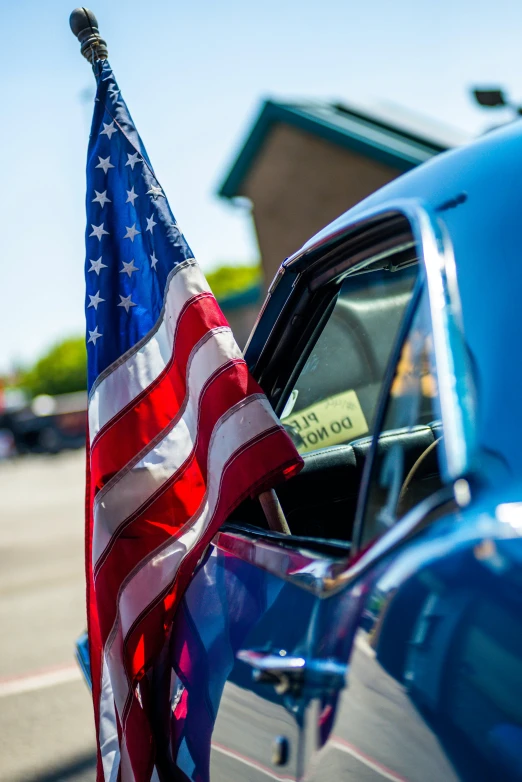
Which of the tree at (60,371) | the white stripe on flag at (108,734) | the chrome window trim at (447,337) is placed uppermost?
the chrome window trim at (447,337)

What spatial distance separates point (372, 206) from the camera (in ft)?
5.55

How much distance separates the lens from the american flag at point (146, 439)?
1.98 metres

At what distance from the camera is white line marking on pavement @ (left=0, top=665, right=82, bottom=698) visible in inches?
182

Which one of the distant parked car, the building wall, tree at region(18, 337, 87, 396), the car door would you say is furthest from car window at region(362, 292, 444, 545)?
tree at region(18, 337, 87, 396)

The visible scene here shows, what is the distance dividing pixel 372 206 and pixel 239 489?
708 mm

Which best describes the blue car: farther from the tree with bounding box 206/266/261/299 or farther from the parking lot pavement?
the tree with bounding box 206/266/261/299

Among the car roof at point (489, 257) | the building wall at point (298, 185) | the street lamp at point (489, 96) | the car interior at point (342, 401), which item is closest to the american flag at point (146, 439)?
the car interior at point (342, 401)

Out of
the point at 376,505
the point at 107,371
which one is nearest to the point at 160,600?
the point at 107,371

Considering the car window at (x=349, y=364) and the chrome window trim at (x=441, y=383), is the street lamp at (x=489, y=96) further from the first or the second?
the chrome window trim at (x=441, y=383)

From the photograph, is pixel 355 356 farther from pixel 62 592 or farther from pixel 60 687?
pixel 62 592

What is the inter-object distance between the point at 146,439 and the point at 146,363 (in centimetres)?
22

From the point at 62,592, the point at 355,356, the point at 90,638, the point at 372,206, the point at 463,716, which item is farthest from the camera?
the point at 62,592

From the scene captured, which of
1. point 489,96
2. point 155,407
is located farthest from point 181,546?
point 489,96

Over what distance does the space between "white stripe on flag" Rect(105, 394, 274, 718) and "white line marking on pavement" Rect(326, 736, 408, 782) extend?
78 centimetres
